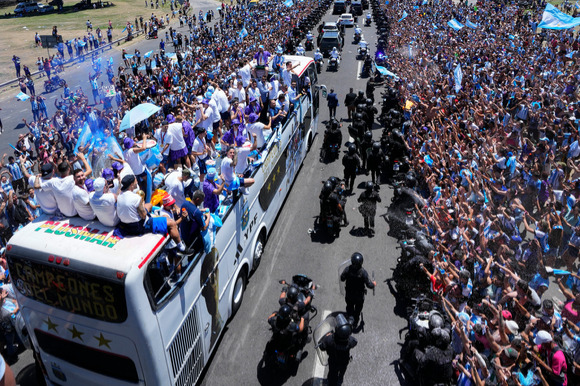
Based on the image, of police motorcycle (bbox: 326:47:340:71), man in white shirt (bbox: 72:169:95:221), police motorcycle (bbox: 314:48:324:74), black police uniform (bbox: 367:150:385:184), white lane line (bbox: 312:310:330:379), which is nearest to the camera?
man in white shirt (bbox: 72:169:95:221)

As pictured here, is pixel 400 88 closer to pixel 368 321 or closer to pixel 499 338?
pixel 368 321

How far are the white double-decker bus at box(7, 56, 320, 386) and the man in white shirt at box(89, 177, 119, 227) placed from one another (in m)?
0.12

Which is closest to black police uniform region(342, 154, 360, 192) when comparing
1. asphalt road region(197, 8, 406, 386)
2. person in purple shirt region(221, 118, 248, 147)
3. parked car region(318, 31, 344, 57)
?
asphalt road region(197, 8, 406, 386)

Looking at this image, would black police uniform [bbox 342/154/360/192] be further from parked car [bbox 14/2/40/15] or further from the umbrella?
parked car [bbox 14/2/40/15]

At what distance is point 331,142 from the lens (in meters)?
14.3

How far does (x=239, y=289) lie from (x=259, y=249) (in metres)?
1.23

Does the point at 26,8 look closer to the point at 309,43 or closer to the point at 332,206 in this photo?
the point at 309,43

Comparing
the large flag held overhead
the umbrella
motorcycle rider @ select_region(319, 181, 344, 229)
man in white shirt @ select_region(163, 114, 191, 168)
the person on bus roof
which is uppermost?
the large flag held overhead

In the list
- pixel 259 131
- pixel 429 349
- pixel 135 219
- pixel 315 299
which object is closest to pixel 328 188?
pixel 259 131

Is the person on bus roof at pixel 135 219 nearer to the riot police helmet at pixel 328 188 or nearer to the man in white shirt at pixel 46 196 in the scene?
the man in white shirt at pixel 46 196

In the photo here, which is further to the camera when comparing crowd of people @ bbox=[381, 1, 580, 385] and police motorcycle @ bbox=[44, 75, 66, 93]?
police motorcycle @ bbox=[44, 75, 66, 93]

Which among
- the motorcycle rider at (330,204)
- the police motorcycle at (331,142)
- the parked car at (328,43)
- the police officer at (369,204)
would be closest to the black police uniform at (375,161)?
the police officer at (369,204)

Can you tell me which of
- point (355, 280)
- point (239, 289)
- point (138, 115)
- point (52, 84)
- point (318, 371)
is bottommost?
point (52, 84)

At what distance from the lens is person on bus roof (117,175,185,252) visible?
5.24 m
